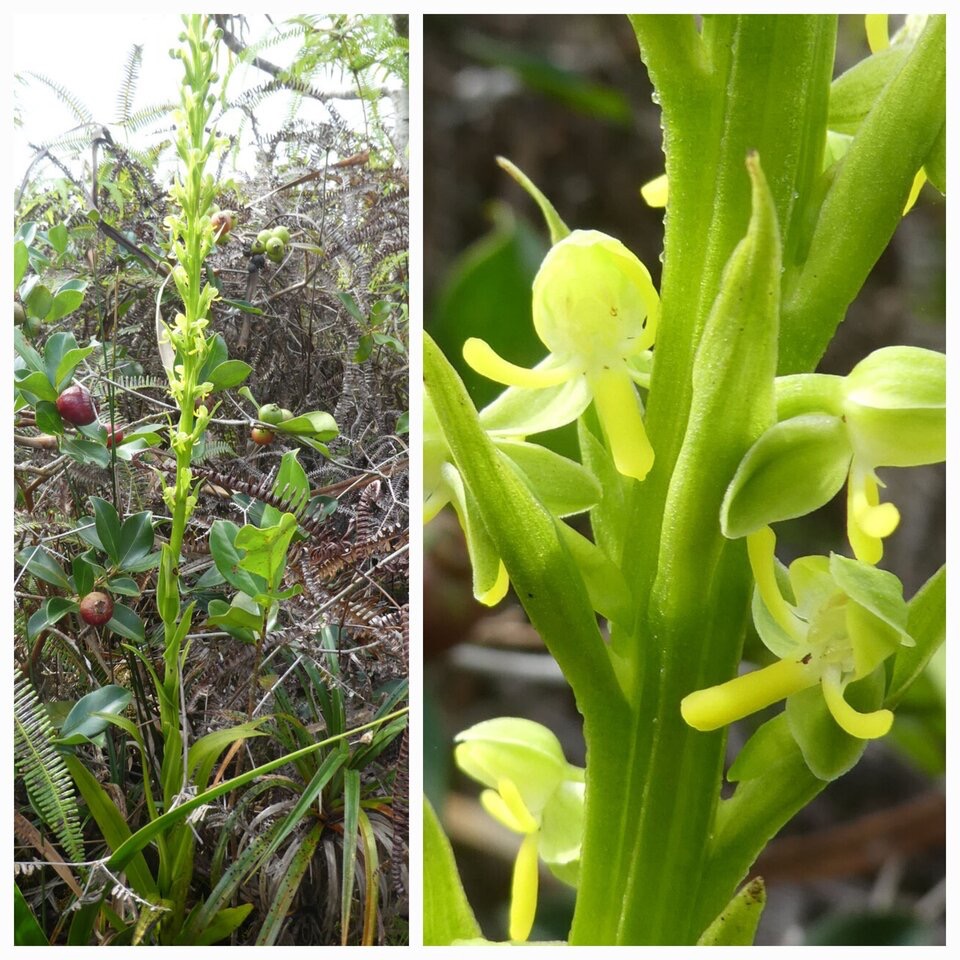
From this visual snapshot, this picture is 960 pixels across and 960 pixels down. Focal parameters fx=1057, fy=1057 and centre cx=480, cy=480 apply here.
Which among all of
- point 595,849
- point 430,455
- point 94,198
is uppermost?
point 94,198

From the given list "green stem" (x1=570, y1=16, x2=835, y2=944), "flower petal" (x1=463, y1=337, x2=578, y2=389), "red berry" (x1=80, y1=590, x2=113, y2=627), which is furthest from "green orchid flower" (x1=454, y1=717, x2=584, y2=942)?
"red berry" (x1=80, y1=590, x2=113, y2=627)

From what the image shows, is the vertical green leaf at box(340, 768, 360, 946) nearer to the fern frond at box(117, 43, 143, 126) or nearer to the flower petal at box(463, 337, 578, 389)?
the flower petal at box(463, 337, 578, 389)

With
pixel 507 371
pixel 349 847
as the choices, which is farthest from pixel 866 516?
pixel 349 847

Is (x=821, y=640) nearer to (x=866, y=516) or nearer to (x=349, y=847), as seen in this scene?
(x=866, y=516)
